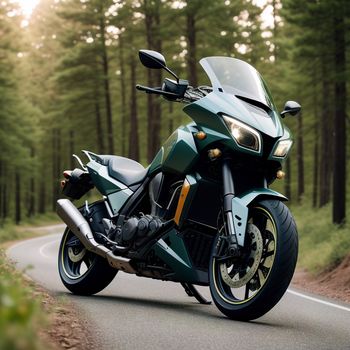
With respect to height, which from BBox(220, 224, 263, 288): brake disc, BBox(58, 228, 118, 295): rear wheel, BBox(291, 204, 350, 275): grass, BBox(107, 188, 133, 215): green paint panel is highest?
BBox(107, 188, 133, 215): green paint panel

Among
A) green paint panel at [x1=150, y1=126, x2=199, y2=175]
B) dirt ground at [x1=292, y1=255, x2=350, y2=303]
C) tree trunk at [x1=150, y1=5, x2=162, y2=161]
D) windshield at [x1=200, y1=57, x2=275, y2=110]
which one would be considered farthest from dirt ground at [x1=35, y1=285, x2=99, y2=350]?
tree trunk at [x1=150, y1=5, x2=162, y2=161]

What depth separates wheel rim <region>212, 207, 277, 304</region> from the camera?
5.16 meters

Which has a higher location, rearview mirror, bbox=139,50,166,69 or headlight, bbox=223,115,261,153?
rearview mirror, bbox=139,50,166,69

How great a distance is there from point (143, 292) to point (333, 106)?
1236cm

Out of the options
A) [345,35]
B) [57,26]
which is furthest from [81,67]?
[345,35]

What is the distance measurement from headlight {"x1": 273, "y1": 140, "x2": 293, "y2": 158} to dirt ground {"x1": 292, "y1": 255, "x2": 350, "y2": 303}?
439 cm

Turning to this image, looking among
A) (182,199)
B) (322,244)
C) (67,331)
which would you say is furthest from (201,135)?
(322,244)

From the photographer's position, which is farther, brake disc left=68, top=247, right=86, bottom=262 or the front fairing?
brake disc left=68, top=247, right=86, bottom=262

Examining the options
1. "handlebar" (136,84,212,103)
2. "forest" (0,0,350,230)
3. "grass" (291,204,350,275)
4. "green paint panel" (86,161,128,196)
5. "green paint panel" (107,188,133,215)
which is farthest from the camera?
"forest" (0,0,350,230)

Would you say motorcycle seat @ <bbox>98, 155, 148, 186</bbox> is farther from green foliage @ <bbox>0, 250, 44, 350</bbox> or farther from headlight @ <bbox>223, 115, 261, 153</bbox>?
green foliage @ <bbox>0, 250, 44, 350</bbox>

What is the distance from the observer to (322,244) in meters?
17.0

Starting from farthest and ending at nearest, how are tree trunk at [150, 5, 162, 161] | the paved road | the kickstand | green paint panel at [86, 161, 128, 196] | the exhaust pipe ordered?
tree trunk at [150, 5, 162, 161], green paint panel at [86, 161, 128, 196], the kickstand, the exhaust pipe, the paved road

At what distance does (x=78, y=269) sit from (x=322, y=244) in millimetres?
10877

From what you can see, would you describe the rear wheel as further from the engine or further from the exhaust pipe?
the engine
